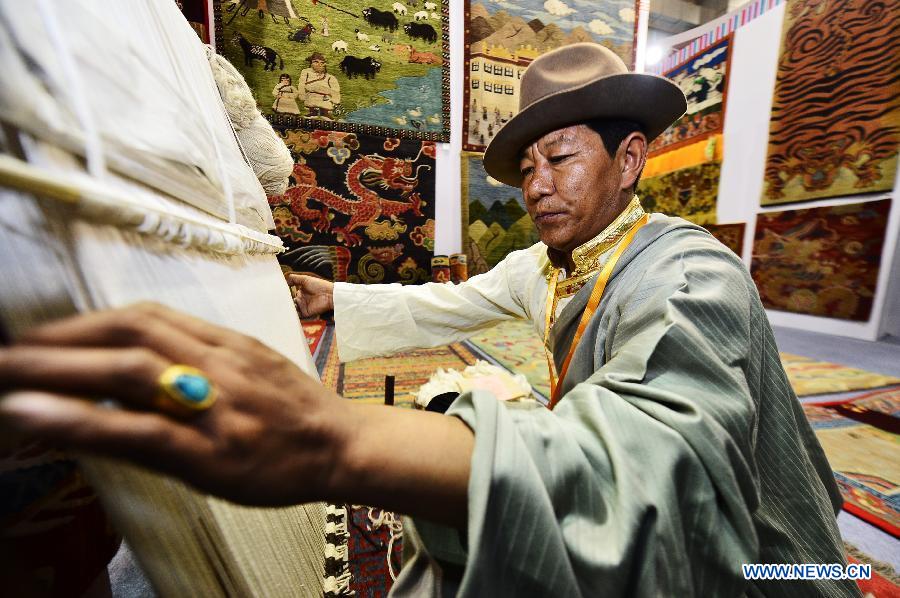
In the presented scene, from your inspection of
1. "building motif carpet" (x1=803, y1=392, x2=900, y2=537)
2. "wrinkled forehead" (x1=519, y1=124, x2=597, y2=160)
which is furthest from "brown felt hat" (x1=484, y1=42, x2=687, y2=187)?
"building motif carpet" (x1=803, y1=392, x2=900, y2=537)

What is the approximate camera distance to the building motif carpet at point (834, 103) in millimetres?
3004

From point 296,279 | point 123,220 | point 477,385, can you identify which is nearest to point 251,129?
point 296,279

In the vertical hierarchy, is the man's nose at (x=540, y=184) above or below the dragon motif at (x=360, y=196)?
below

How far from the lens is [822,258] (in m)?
3.41

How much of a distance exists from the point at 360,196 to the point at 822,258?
457 centimetres

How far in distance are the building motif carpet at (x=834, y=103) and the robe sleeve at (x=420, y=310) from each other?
12.5ft

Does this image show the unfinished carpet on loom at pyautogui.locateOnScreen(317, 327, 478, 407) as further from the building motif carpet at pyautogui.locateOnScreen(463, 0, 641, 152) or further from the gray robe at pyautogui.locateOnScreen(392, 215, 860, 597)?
the building motif carpet at pyautogui.locateOnScreen(463, 0, 641, 152)

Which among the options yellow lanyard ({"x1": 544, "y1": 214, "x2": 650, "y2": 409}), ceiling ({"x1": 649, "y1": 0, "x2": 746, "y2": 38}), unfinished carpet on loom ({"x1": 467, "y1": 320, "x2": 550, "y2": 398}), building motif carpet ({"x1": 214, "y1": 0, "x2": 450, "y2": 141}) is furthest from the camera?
ceiling ({"x1": 649, "y1": 0, "x2": 746, "y2": 38})

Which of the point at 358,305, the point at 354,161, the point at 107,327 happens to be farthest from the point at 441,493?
the point at 354,161

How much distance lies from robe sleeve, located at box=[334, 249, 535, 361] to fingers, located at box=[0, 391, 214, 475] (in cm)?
109

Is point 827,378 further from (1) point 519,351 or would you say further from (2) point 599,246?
(2) point 599,246

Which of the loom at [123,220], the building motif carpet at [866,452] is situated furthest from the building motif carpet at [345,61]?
the building motif carpet at [866,452]

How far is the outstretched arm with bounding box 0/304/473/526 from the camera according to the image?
0.19m

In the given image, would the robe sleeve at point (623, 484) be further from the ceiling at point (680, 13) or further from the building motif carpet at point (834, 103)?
the ceiling at point (680, 13)
